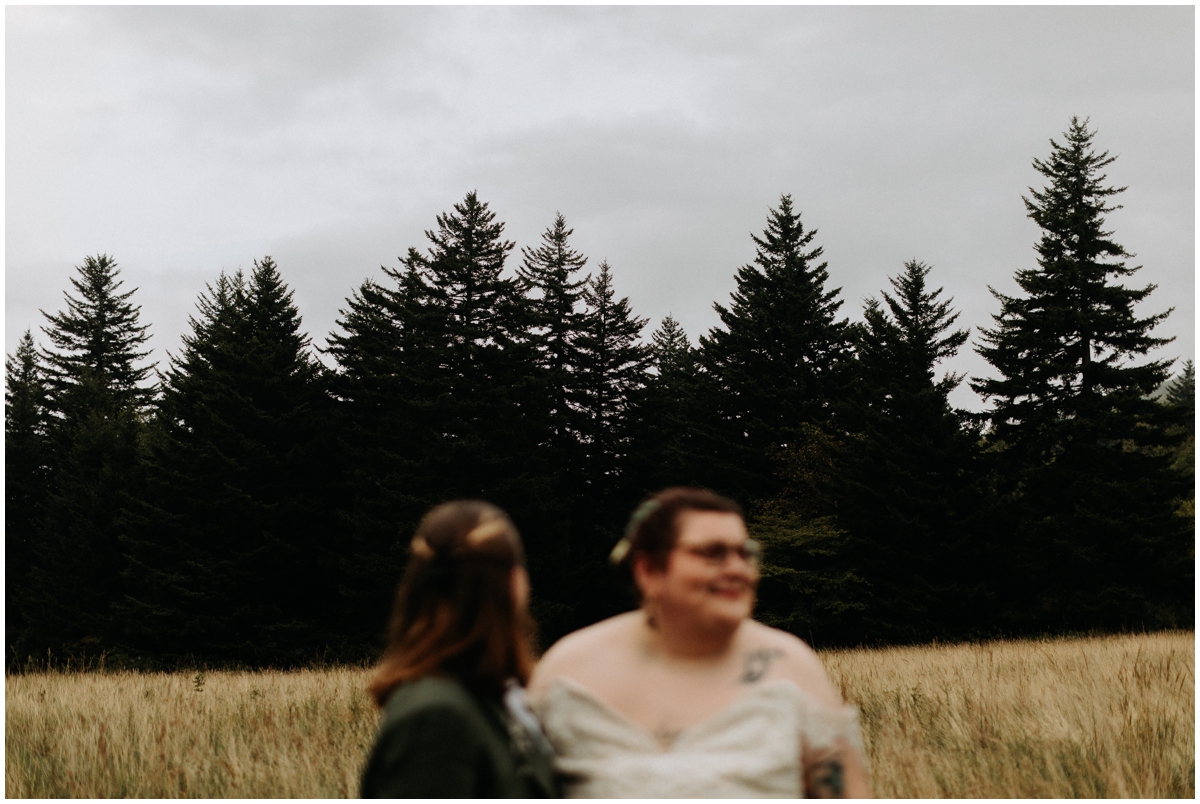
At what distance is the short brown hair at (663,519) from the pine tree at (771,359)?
101 feet

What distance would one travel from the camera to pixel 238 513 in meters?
30.9

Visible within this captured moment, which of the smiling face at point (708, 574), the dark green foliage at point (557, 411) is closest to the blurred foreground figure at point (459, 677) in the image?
the smiling face at point (708, 574)

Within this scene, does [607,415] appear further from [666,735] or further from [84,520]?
[666,735]

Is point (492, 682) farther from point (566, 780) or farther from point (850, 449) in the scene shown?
point (850, 449)

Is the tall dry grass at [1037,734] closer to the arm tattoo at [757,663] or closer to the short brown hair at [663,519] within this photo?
the arm tattoo at [757,663]

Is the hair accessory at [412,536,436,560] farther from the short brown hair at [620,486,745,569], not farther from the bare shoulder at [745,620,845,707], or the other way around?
the bare shoulder at [745,620,845,707]

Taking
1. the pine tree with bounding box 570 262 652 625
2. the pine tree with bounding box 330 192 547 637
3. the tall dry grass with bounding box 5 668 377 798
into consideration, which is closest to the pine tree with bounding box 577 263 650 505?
the pine tree with bounding box 570 262 652 625

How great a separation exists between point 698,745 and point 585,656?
0.39 metres

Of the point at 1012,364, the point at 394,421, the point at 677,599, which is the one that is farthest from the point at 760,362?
the point at 677,599

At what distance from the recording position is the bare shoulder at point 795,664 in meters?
2.46

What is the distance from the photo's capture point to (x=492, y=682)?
6.72 feet

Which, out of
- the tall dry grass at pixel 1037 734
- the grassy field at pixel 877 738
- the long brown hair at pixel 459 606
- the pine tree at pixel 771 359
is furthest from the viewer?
the pine tree at pixel 771 359

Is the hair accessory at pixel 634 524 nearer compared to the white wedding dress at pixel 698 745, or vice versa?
the white wedding dress at pixel 698 745

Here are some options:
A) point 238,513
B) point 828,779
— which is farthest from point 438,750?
point 238,513
